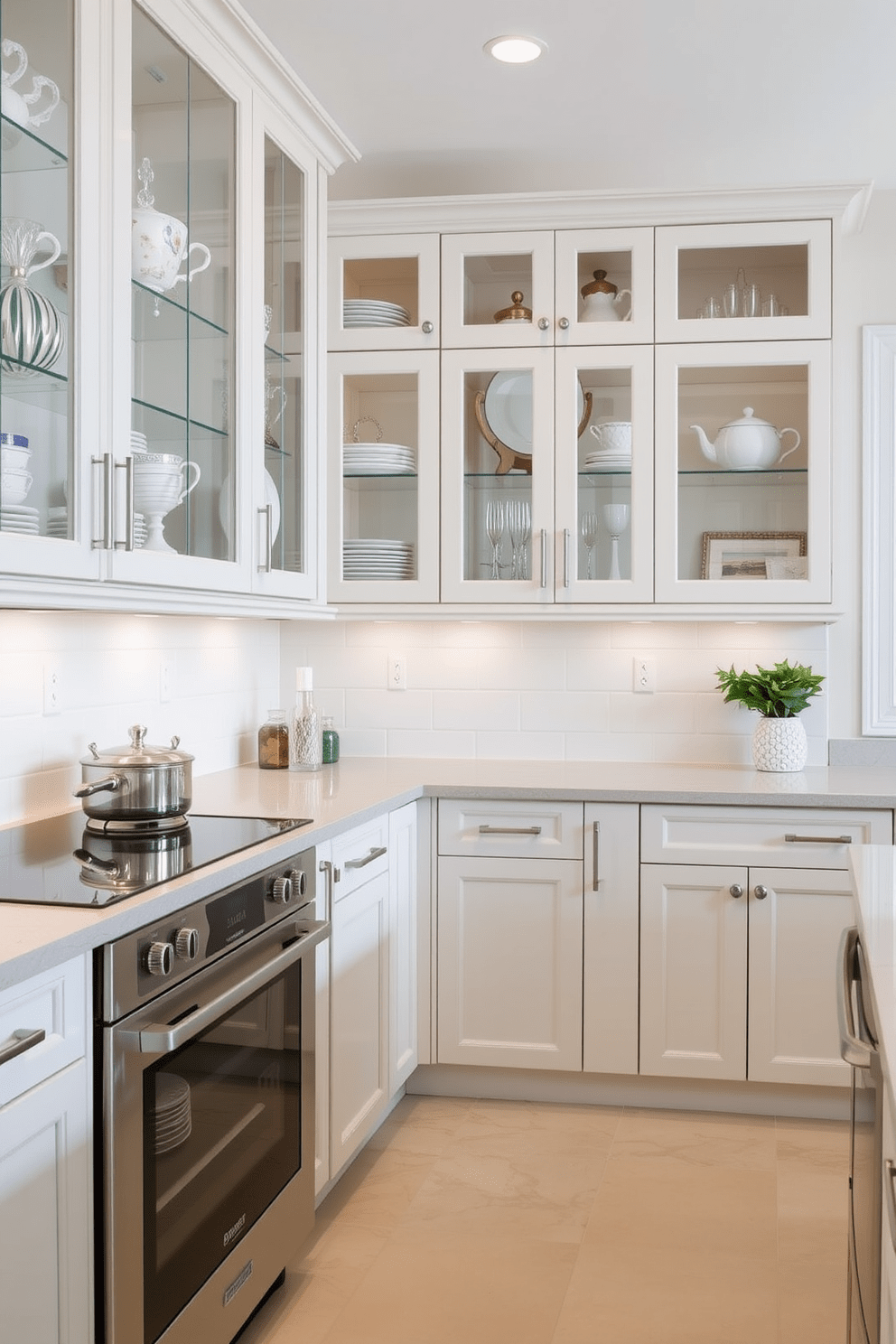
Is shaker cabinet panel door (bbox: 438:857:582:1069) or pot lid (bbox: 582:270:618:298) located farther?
pot lid (bbox: 582:270:618:298)

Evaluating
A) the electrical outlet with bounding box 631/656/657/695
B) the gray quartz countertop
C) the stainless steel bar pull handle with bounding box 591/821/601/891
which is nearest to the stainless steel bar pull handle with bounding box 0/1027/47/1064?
the gray quartz countertop

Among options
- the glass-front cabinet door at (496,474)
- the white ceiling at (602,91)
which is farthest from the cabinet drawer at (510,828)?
the white ceiling at (602,91)

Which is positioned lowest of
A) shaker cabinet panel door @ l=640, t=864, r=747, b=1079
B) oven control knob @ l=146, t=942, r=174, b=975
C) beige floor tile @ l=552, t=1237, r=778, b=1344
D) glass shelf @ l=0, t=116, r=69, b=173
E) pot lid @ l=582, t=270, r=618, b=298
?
beige floor tile @ l=552, t=1237, r=778, b=1344

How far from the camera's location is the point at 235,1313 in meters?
1.96

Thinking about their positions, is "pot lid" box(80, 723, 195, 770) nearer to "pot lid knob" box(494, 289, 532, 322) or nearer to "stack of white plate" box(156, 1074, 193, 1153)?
"stack of white plate" box(156, 1074, 193, 1153)

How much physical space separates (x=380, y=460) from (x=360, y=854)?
4.07ft

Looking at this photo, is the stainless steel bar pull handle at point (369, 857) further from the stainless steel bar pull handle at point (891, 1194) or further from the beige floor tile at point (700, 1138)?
the stainless steel bar pull handle at point (891, 1194)

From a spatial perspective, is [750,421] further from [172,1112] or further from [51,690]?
[172,1112]

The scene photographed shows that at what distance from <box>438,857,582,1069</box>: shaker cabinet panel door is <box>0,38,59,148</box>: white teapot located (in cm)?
201

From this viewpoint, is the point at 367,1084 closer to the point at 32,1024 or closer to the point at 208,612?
the point at 208,612

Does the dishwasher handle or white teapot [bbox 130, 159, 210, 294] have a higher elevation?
white teapot [bbox 130, 159, 210, 294]

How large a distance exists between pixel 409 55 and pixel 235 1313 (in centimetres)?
260

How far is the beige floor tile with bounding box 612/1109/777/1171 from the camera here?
9.47 feet

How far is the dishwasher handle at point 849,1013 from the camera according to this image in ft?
4.29
